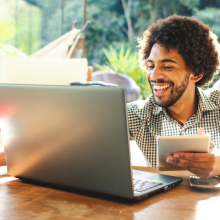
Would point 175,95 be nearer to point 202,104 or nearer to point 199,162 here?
point 202,104

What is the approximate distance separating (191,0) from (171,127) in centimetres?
698

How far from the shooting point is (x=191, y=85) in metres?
1.51

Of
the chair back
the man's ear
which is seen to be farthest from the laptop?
the chair back

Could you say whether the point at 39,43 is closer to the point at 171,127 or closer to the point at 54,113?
the point at 171,127

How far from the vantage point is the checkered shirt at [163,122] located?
1.40 meters

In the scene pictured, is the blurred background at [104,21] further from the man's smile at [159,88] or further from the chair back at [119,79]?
the man's smile at [159,88]

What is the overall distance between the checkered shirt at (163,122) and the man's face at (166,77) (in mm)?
71

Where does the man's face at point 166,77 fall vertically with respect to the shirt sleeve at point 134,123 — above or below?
above

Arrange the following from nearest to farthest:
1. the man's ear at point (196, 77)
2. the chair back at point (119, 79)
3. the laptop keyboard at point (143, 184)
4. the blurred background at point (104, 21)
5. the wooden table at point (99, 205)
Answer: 1. the wooden table at point (99, 205)
2. the laptop keyboard at point (143, 184)
3. the man's ear at point (196, 77)
4. the chair back at point (119, 79)
5. the blurred background at point (104, 21)

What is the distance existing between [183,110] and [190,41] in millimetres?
353

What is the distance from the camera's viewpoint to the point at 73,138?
2.22ft

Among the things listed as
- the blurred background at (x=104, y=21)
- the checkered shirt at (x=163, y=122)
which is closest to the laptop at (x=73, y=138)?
the checkered shirt at (x=163, y=122)

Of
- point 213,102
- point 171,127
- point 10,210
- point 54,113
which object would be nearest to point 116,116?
point 54,113

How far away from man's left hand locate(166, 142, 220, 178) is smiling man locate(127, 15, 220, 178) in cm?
54
